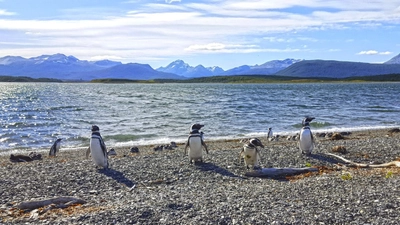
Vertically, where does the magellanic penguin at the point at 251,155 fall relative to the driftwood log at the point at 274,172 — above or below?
above

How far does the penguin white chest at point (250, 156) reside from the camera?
479 inches

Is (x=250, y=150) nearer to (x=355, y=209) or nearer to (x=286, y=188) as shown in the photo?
(x=286, y=188)

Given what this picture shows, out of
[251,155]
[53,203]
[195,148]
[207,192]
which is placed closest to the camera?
[53,203]

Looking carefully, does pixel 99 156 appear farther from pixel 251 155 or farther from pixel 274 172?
pixel 274 172

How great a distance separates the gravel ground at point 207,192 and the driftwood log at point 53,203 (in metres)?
0.15

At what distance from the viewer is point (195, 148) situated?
43.2ft

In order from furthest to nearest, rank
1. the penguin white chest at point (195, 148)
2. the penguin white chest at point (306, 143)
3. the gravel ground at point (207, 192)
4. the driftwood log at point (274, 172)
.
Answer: the penguin white chest at point (306, 143) < the penguin white chest at point (195, 148) < the driftwood log at point (274, 172) < the gravel ground at point (207, 192)

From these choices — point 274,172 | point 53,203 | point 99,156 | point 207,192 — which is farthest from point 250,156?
point 53,203

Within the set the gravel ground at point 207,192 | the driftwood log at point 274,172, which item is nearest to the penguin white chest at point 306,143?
the gravel ground at point 207,192

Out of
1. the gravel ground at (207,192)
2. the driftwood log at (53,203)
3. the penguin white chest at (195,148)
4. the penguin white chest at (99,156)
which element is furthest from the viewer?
the penguin white chest at (195,148)

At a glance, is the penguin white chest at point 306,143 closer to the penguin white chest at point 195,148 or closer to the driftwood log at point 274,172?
the driftwood log at point 274,172

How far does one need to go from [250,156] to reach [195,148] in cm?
189

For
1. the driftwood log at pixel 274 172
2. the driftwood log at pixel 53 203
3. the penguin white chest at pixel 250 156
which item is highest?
the penguin white chest at pixel 250 156

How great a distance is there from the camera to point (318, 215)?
23.7 feet
